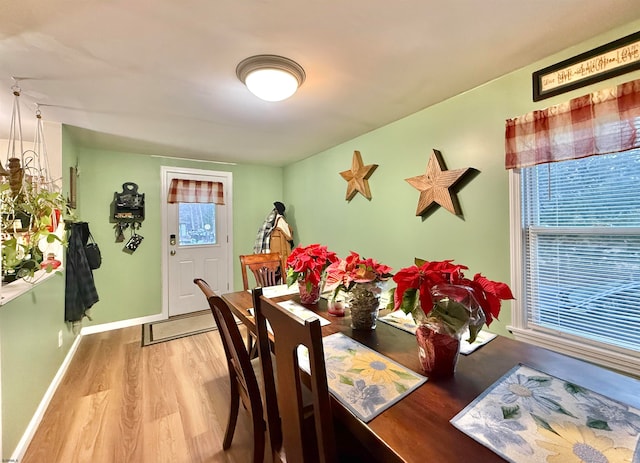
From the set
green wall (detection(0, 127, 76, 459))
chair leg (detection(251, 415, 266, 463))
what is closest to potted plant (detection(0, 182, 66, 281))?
green wall (detection(0, 127, 76, 459))

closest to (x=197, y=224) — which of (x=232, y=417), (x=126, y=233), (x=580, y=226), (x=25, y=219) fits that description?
(x=126, y=233)

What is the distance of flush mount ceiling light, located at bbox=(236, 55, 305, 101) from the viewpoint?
1.51 meters

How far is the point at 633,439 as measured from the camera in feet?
2.15

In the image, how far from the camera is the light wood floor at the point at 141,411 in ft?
5.02

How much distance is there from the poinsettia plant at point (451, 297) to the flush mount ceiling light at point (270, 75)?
1311 mm

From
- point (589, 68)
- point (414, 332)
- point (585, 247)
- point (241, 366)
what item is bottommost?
point (241, 366)

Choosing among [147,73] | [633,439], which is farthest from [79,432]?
[633,439]

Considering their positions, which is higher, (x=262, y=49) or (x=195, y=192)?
(x=262, y=49)

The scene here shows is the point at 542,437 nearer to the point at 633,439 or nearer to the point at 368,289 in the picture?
the point at 633,439

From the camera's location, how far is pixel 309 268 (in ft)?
5.41

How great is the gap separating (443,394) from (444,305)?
0.26 metres

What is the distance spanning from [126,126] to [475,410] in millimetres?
3092

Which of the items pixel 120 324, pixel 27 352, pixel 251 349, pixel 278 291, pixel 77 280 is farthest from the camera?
pixel 120 324

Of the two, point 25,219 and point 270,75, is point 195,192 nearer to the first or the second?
point 25,219
